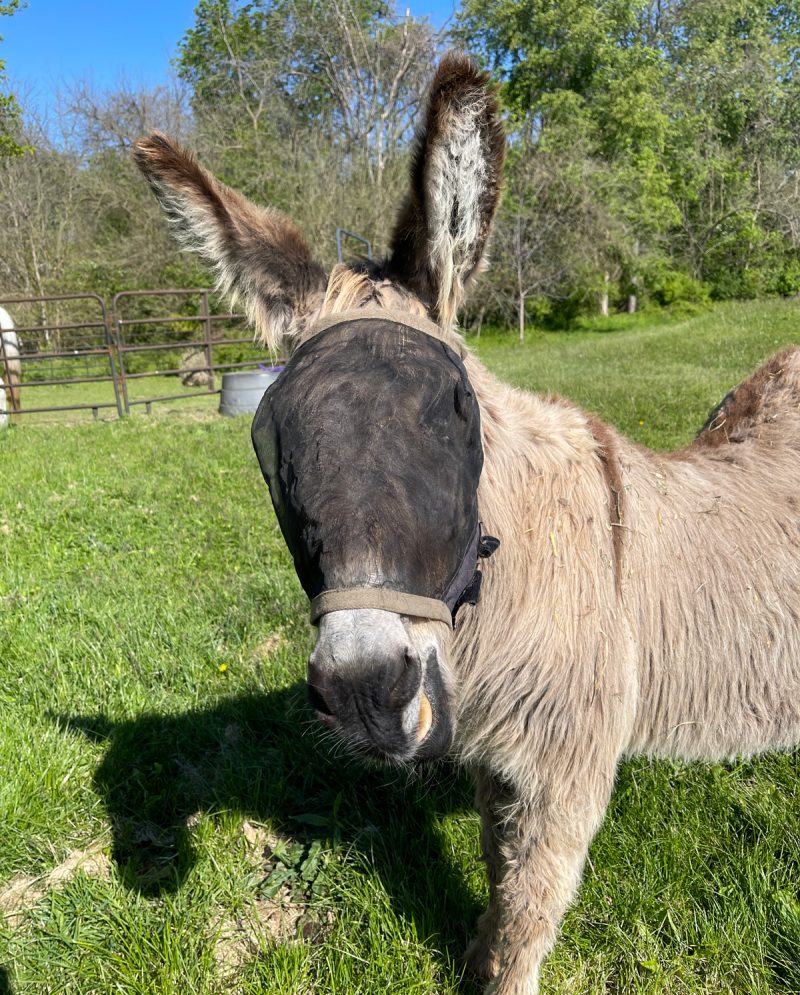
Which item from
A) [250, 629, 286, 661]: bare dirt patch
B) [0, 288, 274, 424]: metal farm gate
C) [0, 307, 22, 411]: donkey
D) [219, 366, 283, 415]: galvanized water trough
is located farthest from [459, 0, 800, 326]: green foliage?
[250, 629, 286, 661]: bare dirt patch

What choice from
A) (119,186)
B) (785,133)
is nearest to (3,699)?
(119,186)

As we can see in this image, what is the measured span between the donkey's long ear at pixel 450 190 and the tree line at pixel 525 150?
21.9 metres

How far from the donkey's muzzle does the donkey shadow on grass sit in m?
0.97

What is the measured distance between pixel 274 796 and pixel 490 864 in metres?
1.01

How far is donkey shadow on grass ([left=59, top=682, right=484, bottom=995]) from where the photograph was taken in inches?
87.2

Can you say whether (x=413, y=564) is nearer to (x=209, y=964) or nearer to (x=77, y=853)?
(x=209, y=964)

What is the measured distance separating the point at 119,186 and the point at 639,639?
93.0ft

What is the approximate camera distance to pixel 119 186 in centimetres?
2458

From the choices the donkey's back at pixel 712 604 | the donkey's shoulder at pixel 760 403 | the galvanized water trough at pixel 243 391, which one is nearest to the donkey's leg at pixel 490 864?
the donkey's back at pixel 712 604

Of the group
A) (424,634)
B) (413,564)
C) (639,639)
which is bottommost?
(639,639)

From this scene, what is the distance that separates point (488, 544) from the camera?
1.46 meters

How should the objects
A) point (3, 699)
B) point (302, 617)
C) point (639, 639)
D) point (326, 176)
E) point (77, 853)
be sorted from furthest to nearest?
point (326, 176), point (302, 617), point (3, 699), point (77, 853), point (639, 639)

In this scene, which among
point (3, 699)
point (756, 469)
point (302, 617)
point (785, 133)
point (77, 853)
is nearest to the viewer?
point (756, 469)

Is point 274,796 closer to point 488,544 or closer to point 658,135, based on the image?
point 488,544
